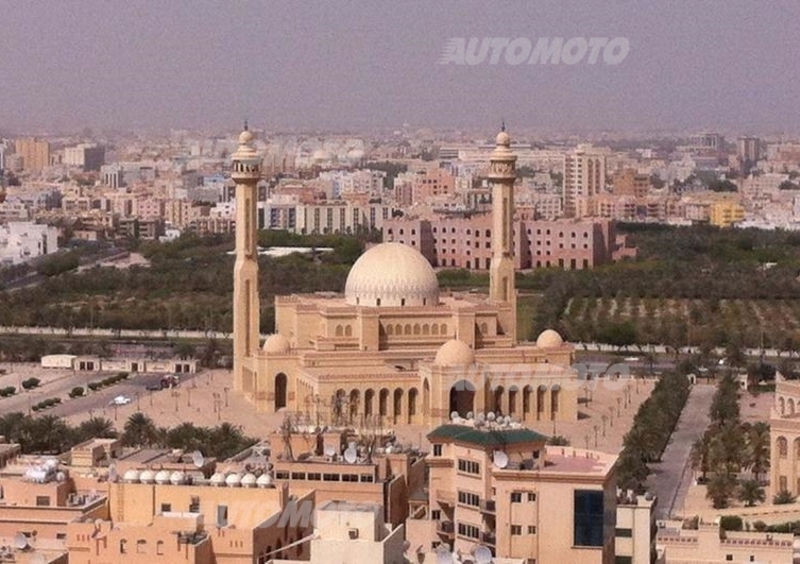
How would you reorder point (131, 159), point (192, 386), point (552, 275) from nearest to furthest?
point (192, 386) → point (552, 275) → point (131, 159)

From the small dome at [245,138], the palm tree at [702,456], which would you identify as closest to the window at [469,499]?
the palm tree at [702,456]

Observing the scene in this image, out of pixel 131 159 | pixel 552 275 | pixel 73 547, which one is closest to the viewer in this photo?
pixel 73 547

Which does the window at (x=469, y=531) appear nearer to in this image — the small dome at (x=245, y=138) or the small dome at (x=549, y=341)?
the small dome at (x=549, y=341)

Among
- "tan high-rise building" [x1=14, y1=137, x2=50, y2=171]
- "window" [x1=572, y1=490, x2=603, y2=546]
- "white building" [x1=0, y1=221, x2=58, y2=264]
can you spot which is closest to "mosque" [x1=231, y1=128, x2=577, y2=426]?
"window" [x1=572, y1=490, x2=603, y2=546]

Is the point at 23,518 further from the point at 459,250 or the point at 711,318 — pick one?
the point at 459,250

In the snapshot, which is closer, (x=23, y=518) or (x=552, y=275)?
(x=23, y=518)

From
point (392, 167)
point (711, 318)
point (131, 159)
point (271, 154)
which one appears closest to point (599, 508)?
point (711, 318)

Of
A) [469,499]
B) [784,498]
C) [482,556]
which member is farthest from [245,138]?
[482,556]
